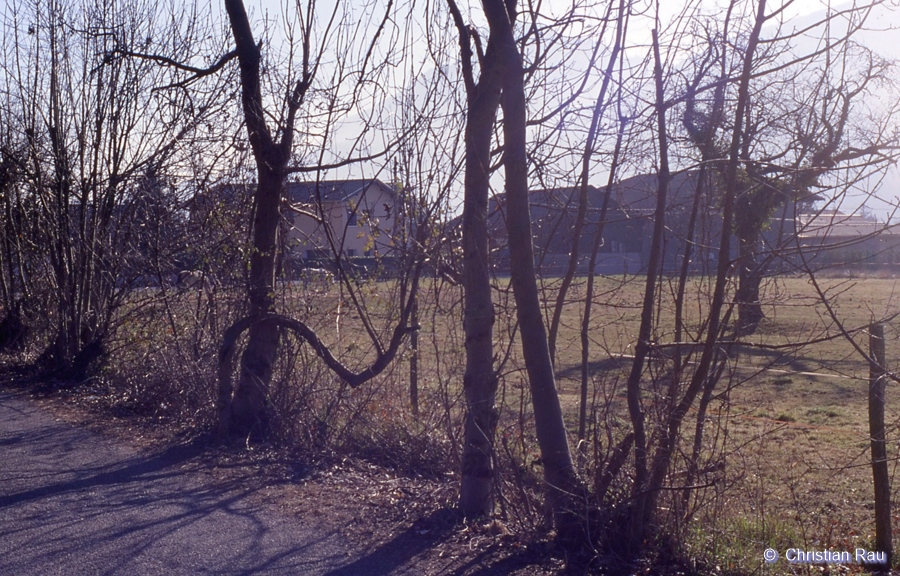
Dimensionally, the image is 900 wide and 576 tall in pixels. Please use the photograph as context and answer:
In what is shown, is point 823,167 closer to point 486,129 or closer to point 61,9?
point 486,129

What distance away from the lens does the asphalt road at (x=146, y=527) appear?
499 cm

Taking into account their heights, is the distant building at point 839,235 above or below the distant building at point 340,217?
below

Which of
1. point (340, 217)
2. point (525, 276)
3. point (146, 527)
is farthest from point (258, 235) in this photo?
point (525, 276)

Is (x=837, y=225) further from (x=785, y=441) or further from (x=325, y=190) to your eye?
(x=325, y=190)

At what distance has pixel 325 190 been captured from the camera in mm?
9789

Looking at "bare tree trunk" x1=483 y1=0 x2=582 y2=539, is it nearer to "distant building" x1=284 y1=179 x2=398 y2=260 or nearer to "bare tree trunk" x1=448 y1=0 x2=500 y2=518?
"bare tree trunk" x1=448 y1=0 x2=500 y2=518

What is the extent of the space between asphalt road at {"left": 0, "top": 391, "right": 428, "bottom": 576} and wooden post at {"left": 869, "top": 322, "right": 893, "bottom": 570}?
322 cm

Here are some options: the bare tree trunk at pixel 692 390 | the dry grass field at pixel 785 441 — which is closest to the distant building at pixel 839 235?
the dry grass field at pixel 785 441

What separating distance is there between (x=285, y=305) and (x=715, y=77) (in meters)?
5.40

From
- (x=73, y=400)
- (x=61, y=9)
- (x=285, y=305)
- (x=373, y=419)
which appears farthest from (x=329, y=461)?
(x=61, y=9)

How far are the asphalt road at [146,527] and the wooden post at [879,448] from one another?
3220mm

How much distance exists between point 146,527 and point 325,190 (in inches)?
197

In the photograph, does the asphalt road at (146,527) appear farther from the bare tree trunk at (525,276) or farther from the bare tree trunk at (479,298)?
the bare tree trunk at (525,276)

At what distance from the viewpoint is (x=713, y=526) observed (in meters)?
5.22
